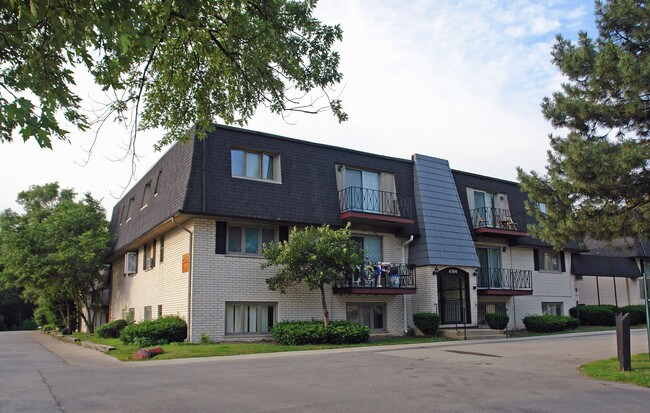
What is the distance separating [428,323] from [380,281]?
2316 mm

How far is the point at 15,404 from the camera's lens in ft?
25.4

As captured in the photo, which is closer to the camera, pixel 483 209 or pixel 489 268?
pixel 489 268

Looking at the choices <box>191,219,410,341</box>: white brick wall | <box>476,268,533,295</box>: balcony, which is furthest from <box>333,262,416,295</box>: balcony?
<box>476,268,533,295</box>: balcony

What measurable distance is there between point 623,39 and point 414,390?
31.2 ft

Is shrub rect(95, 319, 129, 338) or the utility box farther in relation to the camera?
shrub rect(95, 319, 129, 338)

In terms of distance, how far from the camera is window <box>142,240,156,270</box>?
22703 mm

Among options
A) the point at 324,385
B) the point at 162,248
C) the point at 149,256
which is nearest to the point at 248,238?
the point at 162,248

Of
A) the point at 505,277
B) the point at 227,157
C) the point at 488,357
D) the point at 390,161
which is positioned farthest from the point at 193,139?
the point at 505,277

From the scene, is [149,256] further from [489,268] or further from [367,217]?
[489,268]

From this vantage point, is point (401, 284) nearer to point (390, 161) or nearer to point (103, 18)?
point (390, 161)

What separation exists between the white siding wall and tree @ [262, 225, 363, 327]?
3369mm

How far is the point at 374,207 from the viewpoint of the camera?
21703mm

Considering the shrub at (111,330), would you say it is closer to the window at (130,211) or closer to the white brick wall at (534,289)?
the window at (130,211)

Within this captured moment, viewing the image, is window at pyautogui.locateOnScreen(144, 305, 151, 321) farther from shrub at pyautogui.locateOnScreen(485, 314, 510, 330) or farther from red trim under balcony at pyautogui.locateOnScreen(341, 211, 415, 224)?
shrub at pyautogui.locateOnScreen(485, 314, 510, 330)
